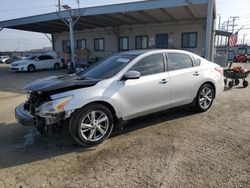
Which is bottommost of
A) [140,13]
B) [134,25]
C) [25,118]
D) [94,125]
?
[94,125]

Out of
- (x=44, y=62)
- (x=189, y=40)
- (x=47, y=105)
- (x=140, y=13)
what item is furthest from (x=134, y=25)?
(x=47, y=105)

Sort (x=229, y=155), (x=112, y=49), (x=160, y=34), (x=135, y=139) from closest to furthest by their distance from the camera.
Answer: (x=229, y=155), (x=135, y=139), (x=160, y=34), (x=112, y=49)

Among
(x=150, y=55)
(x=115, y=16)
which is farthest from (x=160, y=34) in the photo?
(x=150, y=55)

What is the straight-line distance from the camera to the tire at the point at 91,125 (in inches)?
149

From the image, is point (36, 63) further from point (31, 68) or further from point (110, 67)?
point (110, 67)

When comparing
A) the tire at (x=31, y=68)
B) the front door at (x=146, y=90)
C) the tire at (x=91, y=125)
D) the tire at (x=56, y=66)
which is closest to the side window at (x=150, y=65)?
the front door at (x=146, y=90)

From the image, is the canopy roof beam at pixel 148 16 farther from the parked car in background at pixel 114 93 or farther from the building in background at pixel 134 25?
the parked car in background at pixel 114 93

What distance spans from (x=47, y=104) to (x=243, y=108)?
5250mm

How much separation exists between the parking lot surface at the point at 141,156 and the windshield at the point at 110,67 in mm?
1223

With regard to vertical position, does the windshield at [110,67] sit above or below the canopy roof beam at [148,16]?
below

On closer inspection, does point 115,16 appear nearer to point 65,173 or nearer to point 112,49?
point 112,49

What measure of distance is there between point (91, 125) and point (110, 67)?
1.32 m

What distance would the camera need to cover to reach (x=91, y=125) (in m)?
3.97

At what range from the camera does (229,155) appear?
361 cm
